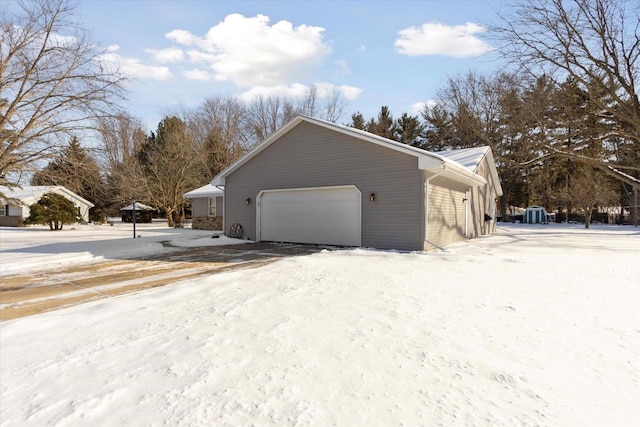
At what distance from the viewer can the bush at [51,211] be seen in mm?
21547

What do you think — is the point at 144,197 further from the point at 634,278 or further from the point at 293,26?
the point at 634,278

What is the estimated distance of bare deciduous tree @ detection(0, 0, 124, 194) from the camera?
10156mm

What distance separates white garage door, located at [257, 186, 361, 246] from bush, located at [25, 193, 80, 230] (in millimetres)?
16325

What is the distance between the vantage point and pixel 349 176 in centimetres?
1105

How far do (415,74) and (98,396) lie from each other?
12582mm

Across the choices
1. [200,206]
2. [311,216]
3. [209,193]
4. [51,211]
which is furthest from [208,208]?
[311,216]

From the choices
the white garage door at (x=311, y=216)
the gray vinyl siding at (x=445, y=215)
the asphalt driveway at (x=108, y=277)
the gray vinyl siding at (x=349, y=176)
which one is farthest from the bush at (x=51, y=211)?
the gray vinyl siding at (x=445, y=215)

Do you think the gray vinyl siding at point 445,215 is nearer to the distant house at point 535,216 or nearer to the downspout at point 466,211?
the downspout at point 466,211

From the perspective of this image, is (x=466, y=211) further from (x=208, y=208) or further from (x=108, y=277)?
(x=208, y=208)

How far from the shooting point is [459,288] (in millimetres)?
5219

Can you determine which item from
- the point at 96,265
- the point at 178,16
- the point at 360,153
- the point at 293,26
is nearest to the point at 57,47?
the point at 178,16

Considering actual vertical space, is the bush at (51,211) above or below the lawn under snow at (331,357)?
above

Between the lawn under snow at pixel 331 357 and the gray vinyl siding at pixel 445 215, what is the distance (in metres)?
5.19

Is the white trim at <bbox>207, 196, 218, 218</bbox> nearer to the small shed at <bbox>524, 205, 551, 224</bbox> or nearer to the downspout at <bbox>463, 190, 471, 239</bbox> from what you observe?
the downspout at <bbox>463, 190, 471, 239</bbox>
